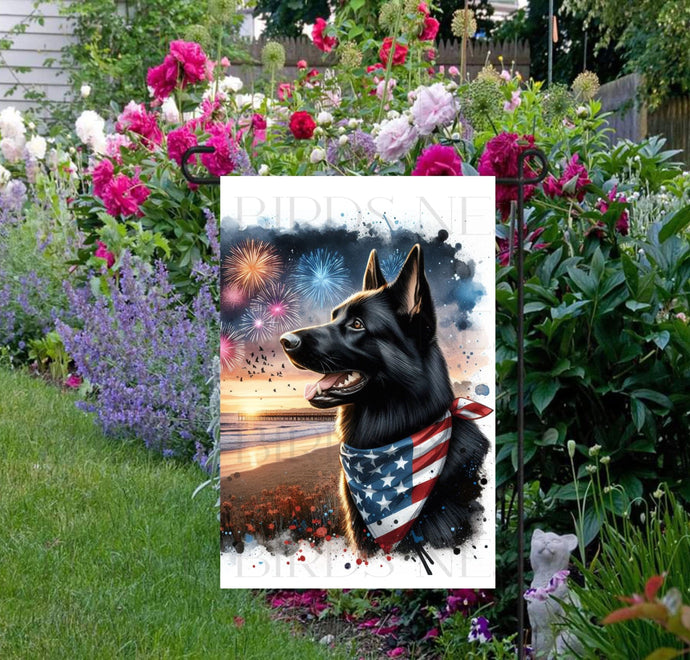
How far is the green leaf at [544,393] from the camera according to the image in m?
2.22

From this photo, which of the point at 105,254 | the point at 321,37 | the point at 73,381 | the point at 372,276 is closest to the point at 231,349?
the point at 372,276

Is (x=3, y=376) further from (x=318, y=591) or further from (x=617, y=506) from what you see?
(x=617, y=506)

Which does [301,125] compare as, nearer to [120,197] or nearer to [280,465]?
[120,197]

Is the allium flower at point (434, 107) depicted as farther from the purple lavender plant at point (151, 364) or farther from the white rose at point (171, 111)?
the white rose at point (171, 111)

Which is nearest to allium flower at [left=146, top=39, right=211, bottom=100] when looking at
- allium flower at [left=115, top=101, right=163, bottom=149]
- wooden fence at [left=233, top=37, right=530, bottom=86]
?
allium flower at [left=115, top=101, right=163, bottom=149]

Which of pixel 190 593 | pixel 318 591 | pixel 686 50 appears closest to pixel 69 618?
pixel 190 593

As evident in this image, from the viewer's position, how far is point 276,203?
6.27 ft

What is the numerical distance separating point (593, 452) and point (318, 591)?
3.12ft

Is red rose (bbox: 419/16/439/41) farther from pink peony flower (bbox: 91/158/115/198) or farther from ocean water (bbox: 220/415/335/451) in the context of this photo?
ocean water (bbox: 220/415/335/451)

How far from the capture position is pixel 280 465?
1.91 m

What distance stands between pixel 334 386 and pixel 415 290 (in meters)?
0.24

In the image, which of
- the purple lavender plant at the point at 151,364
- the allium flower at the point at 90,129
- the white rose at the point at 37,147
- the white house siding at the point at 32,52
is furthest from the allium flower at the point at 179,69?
the white house siding at the point at 32,52

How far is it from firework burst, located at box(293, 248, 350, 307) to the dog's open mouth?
139 mm

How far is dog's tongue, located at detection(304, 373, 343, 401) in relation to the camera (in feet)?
6.17
